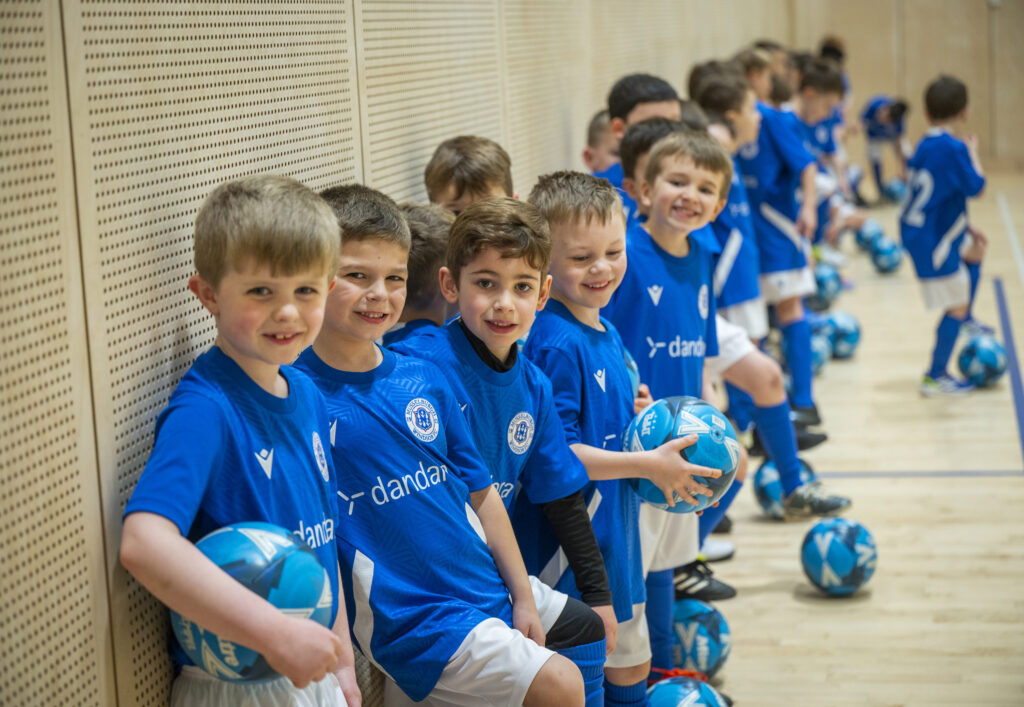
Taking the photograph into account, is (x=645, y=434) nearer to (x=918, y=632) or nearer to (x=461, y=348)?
(x=461, y=348)

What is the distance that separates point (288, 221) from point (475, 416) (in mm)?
837

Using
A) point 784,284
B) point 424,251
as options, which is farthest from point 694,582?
point 784,284

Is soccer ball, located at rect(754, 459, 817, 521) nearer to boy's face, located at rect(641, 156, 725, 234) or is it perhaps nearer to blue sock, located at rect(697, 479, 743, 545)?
blue sock, located at rect(697, 479, 743, 545)

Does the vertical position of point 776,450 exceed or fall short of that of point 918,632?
it exceeds it

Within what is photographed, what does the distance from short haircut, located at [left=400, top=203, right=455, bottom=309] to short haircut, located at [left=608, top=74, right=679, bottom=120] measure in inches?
85.8

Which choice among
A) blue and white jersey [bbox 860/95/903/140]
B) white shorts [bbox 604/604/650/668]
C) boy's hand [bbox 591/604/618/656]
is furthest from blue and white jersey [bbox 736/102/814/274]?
blue and white jersey [bbox 860/95/903/140]

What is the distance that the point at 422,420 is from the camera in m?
2.55

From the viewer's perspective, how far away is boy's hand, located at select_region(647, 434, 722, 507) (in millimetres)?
3068

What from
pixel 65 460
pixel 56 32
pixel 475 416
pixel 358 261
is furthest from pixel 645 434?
pixel 56 32

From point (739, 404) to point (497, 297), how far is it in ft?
14.1

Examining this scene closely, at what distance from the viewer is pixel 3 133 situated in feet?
6.17

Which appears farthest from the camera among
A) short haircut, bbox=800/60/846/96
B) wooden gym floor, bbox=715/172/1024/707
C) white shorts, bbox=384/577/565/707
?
short haircut, bbox=800/60/846/96

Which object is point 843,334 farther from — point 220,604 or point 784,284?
point 220,604

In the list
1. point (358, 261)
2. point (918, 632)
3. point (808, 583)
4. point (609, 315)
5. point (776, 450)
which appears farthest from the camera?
point (776, 450)
